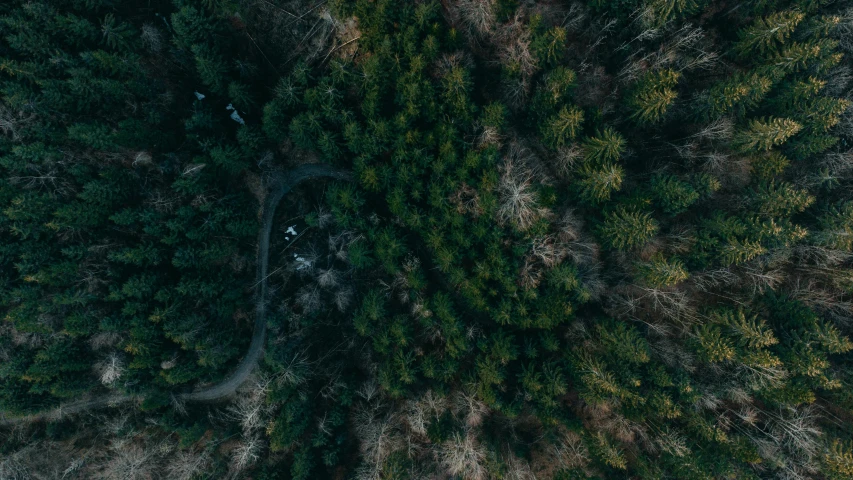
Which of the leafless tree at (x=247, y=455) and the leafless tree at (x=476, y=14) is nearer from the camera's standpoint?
the leafless tree at (x=476, y=14)

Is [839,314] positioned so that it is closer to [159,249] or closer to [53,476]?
[159,249]

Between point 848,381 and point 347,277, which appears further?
point 347,277

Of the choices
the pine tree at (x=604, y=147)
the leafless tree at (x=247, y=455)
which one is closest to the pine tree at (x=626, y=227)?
the pine tree at (x=604, y=147)

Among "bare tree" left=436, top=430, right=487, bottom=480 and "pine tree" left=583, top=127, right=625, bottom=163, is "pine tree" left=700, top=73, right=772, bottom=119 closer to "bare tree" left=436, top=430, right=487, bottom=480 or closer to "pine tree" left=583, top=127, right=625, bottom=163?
"pine tree" left=583, top=127, right=625, bottom=163

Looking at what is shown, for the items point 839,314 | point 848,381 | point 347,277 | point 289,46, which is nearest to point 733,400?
point 848,381

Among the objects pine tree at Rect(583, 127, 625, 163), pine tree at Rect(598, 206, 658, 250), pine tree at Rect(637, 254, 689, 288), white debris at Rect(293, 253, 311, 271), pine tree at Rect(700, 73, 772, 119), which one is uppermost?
pine tree at Rect(700, 73, 772, 119)

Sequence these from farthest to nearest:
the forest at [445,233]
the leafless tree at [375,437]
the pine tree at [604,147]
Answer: the leafless tree at [375,437] → the forest at [445,233] → the pine tree at [604,147]

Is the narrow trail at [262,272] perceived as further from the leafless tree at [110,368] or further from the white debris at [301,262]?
the leafless tree at [110,368]

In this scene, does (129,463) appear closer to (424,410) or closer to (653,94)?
(424,410)

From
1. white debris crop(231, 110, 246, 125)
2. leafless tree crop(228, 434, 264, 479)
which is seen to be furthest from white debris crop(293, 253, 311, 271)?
leafless tree crop(228, 434, 264, 479)
